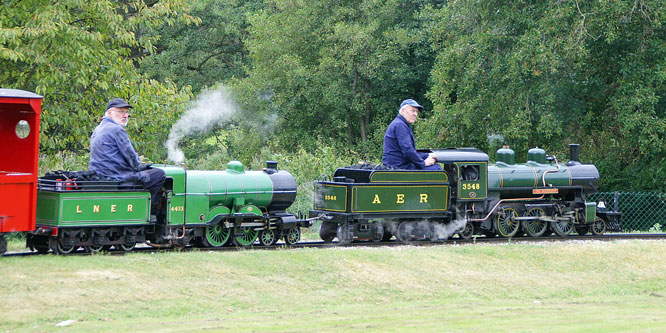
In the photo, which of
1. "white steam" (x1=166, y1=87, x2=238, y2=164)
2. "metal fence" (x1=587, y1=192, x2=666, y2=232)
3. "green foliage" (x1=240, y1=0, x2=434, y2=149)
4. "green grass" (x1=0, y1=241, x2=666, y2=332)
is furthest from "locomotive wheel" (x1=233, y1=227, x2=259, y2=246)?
"white steam" (x1=166, y1=87, x2=238, y2=164)

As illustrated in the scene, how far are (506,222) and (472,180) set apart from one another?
1.39m

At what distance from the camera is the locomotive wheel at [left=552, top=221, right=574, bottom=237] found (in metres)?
17.5

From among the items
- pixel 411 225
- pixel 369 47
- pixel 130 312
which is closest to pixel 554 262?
pixel 411 225

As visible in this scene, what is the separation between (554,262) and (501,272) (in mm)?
1385

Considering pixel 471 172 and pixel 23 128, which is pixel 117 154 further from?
pixel 471 172

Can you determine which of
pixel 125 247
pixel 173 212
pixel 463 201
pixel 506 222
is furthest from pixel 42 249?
pixel 506 222

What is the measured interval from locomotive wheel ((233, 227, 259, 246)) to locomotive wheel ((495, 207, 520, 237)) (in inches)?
208

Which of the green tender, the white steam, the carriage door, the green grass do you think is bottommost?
the green grass

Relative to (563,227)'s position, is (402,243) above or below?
below

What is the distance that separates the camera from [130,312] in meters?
9.61

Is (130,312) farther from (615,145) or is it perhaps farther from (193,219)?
(615,145)

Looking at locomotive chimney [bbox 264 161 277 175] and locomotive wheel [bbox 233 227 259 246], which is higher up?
locomotive chimney [bbox 264 161 277 175]

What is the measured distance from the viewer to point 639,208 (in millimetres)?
24812

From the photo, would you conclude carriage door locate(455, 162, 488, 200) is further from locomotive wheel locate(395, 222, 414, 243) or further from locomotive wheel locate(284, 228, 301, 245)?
locomotive wheel locate(284, 228, 301, 245)
